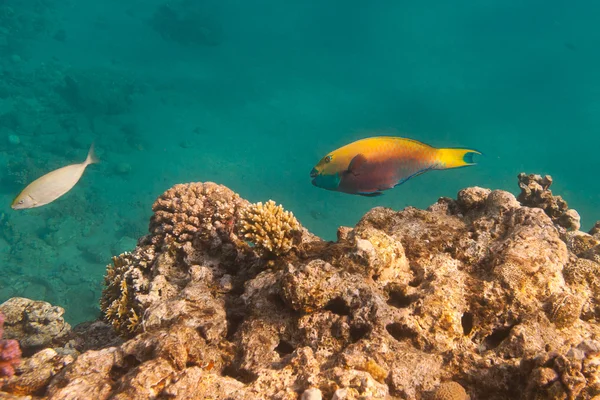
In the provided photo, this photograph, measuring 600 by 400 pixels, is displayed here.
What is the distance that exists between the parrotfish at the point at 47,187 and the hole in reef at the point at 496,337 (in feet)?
16.8

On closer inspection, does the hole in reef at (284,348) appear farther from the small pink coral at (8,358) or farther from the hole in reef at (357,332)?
the small pink coral at (8,358)

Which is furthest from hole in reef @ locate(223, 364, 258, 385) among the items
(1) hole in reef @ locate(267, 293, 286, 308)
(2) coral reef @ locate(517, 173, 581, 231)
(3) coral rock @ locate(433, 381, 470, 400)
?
(2) coral reef @ locate(517, 173, 581, 231)

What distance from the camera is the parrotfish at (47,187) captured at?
4.43 metres

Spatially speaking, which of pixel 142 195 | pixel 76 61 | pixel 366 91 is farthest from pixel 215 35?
pixel 142 195

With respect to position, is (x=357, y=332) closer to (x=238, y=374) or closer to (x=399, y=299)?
(x=399, y=299)

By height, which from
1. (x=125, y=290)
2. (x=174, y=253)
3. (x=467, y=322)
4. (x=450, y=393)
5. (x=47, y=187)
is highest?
(x=47, y=187)

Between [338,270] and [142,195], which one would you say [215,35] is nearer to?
[142,195]

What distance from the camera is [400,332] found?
267 cm

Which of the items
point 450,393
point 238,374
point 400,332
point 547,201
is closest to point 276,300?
point 238,374

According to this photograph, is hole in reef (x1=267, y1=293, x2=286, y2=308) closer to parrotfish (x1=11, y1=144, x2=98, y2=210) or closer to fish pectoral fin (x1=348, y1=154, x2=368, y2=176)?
fish pectoral fin (x1=348, y1=154, x2=368, y2=176)

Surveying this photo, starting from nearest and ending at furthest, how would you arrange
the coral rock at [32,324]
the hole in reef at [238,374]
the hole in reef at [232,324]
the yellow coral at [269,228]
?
the hole in reef at [238,374] < the hole in reef at [232,324] < the yellow coral at [269,228] < the coral rock at [32,324]

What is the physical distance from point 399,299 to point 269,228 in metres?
1.46

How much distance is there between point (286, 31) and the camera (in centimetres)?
6950

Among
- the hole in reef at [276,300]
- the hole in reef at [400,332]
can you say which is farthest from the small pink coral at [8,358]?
the hole in reef at [400,332]
